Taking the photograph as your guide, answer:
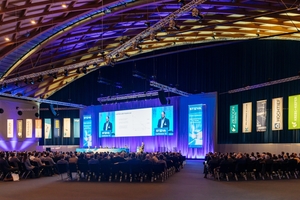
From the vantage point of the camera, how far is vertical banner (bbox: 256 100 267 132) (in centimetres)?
2584

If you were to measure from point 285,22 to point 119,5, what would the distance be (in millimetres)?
10703

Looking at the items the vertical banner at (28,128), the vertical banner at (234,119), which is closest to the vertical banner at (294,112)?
the vertical banner at (234,119)

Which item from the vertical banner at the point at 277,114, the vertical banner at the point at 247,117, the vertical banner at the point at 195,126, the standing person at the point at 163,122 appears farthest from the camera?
the standing person at the point at 163,122

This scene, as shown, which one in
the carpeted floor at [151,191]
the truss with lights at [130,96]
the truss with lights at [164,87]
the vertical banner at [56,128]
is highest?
the truss with lights at [164,87]

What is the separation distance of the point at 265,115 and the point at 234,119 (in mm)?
3572

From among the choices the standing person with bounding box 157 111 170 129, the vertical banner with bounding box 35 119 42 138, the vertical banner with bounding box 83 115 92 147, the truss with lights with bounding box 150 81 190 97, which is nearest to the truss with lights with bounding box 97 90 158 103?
the standing person with bounding box 157 111 170 129

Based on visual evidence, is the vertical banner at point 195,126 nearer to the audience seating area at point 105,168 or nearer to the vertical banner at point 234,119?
the vertical banner at point 234,119

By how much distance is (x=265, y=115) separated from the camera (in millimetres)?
25844

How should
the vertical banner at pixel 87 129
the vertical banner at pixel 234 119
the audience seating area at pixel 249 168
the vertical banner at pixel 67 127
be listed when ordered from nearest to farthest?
1. the audience seating area at pixel 249 168
2. the vertical banner at pixel 234 119
3. the vertical banner at pixel 87 129
4. the vertical banner at pixel 67 127

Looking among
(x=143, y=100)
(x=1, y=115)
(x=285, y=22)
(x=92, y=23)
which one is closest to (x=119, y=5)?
(x=92, y=23)

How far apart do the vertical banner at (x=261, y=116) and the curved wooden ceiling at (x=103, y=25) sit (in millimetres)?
4900

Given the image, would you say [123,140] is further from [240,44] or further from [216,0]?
[216,0]

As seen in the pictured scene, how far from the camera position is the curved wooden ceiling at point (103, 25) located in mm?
19484

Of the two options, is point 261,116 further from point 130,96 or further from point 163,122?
point 130,96
